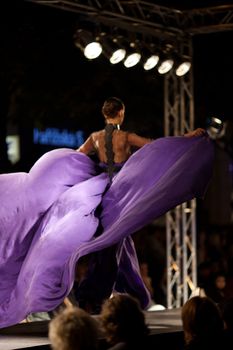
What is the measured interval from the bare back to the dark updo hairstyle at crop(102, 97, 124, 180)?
38mm

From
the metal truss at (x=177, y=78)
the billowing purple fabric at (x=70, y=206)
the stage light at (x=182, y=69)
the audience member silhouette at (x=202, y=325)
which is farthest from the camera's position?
the stage light at (x=182, y=69)

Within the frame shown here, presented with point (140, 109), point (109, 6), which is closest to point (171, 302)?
point (109, 6)

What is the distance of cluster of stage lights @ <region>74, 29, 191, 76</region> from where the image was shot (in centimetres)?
1052

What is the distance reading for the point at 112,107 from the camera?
8.22 meters

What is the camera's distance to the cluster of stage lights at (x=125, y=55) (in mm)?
10523

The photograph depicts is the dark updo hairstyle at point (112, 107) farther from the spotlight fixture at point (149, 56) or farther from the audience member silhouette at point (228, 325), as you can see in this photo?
the spotlight fixture at point (149, 56)

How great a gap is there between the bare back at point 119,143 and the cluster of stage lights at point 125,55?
233cm

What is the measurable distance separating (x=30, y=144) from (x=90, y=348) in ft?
52.2

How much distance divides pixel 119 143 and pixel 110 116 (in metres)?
0.23

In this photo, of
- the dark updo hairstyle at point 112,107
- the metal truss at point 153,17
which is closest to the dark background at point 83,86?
the metal truss at point 153,17

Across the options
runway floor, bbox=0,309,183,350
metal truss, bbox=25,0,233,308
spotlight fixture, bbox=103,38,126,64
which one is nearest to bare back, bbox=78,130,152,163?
runway floor, bbox=0,309,183,350

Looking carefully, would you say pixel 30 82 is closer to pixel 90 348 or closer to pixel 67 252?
pixel 67 252

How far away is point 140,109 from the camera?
1686 centimetres

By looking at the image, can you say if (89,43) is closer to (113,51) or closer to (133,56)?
(113,51)
